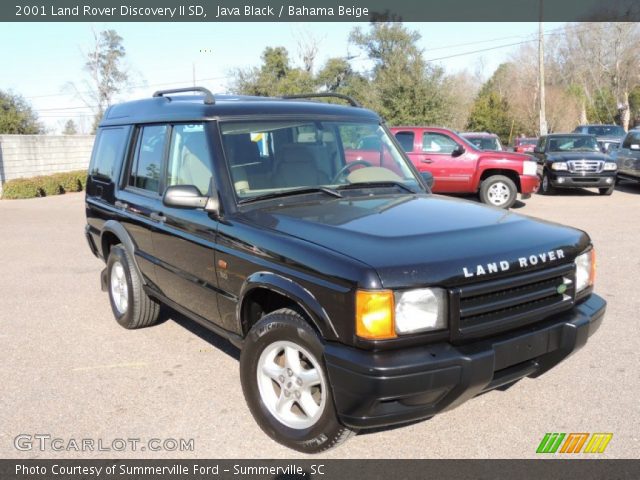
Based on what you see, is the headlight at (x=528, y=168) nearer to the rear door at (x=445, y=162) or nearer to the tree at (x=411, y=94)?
the rear door at (x=445, y=162)

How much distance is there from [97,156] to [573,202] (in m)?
12.0

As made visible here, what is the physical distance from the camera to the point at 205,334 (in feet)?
16.6

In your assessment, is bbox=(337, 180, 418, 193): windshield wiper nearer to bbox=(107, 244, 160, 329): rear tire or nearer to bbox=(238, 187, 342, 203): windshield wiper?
bbox=(238, 187, 342, 203): windshield wiper

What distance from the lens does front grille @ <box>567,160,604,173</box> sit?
1479cm

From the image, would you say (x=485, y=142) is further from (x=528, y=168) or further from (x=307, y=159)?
(x=307, y=159)

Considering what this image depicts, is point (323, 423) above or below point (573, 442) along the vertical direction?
above

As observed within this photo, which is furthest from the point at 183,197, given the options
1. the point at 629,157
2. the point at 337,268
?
the point at 629,157

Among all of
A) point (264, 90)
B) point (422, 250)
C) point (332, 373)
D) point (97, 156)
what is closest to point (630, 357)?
point (422, 250)

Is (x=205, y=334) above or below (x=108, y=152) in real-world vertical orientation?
below

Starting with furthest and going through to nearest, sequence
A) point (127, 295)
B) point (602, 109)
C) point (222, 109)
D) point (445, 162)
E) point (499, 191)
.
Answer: point (602, 109)
point (445, 162)
point (499, 191)
point (127, 295)
point (222, 109)

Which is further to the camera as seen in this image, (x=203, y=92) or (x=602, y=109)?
(x=602, y=109)

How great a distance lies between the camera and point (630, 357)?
14.2ft

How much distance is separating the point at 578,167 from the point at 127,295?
1317 centimetres
